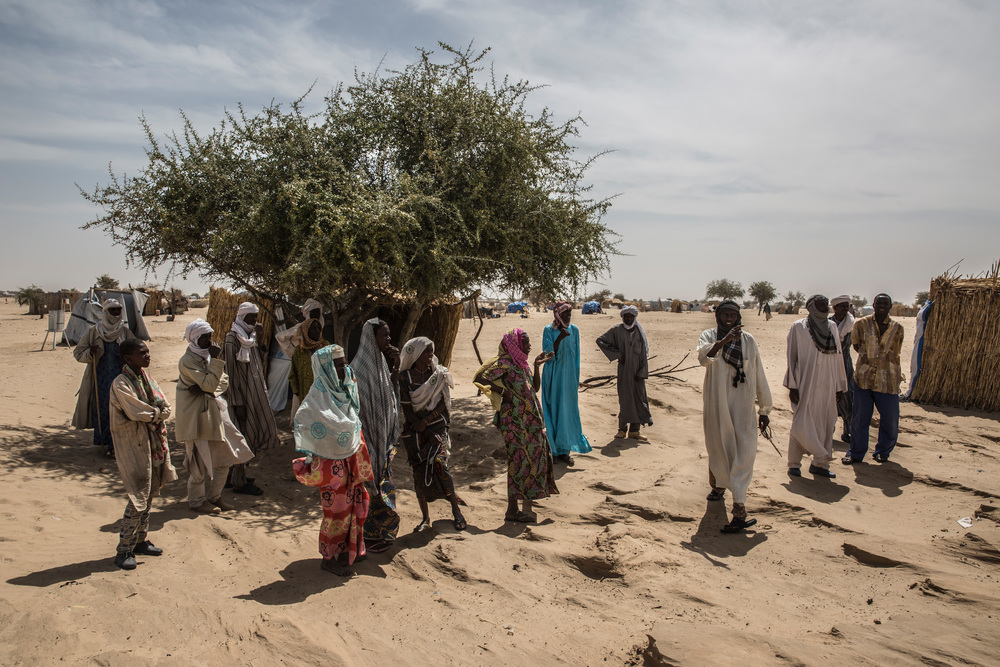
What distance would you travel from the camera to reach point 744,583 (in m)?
4.36

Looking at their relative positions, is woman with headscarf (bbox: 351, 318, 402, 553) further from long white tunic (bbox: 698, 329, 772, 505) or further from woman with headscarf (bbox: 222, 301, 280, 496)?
long white tunic (bbox: 698, 329, 772, 505)

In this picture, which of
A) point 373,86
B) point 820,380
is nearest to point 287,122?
point 373,86

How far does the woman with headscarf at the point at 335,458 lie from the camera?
445 cm

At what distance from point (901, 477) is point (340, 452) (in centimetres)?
605

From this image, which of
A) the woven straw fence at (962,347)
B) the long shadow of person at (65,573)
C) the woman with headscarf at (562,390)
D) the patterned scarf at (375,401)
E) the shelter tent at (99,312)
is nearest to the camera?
the long shadow of person at (65,573)

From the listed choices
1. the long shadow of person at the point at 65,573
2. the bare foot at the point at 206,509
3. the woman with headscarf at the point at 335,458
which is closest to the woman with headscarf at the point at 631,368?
the woman with headscarf at the point at 335,458

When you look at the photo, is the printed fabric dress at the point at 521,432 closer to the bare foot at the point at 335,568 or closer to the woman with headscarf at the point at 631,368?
the bare foot at the point at 335,568

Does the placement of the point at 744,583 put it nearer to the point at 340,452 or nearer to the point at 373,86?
the point at 340,452

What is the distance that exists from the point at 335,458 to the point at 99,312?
18.0ft

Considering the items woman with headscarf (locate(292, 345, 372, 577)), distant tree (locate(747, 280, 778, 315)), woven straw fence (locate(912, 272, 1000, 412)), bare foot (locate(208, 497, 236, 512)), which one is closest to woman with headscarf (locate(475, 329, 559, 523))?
woman with headscarf (locate(292, 345, 372, 577))

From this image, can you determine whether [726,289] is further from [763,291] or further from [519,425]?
[519,425]

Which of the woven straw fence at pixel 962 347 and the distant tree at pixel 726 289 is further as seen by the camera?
the distant tree at pixel 726 289

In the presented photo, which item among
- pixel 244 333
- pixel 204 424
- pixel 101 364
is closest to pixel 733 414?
pixel 204 424

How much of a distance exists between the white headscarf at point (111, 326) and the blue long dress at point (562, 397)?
506 cm
